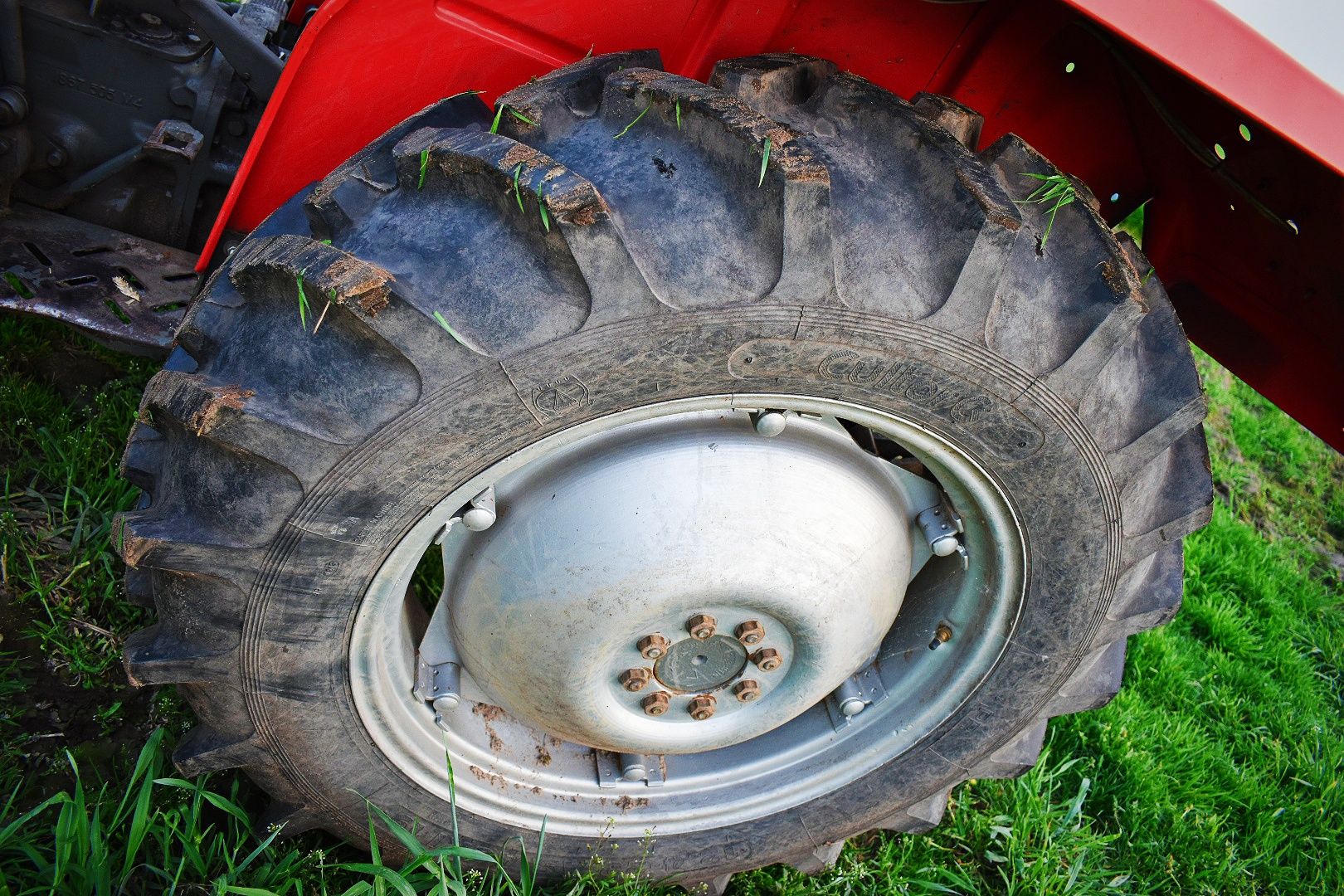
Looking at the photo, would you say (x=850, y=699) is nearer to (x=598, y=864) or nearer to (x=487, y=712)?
(x=598, y=864)

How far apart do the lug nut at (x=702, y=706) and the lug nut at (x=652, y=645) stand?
20 cm

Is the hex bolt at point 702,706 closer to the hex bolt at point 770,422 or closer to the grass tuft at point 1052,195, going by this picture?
the hex bolt at point 770,422

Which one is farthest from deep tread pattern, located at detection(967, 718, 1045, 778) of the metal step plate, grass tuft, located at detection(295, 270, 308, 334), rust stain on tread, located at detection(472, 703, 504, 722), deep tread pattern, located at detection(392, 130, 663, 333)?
the metal step plate

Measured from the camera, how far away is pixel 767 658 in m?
1.83

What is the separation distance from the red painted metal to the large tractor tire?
11 centimetres

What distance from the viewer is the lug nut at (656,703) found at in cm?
187

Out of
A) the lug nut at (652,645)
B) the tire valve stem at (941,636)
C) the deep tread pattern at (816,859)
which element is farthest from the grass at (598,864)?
the tire valve stem at (941,636)

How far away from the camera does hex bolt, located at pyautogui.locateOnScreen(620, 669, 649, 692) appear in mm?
1798

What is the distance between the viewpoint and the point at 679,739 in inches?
77.7

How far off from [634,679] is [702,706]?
0.19 metres

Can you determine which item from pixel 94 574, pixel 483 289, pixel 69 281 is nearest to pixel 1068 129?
pixel 483 289

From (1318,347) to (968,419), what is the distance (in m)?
0.85

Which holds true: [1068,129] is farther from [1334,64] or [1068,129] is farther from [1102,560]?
[1102,560]

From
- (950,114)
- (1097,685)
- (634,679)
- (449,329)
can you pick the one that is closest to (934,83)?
(950,114)
